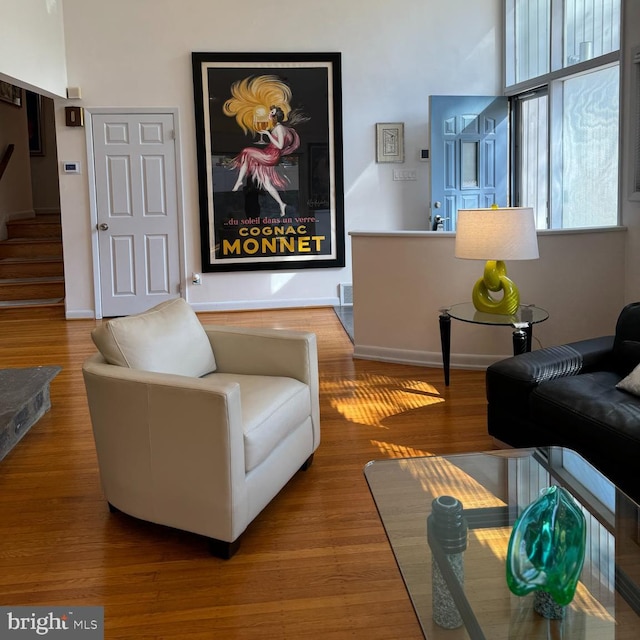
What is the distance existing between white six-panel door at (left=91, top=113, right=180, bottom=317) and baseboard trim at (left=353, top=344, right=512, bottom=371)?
8.97ft

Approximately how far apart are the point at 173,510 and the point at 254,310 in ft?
15.8

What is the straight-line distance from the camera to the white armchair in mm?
2539

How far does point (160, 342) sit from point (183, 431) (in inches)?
21.1

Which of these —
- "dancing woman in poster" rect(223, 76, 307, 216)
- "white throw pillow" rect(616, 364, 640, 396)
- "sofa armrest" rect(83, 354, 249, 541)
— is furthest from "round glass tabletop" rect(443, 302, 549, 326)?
"dancing woman in poster" rect(223, 76, 307, 216)

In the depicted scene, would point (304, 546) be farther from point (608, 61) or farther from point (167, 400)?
point (608, 61)

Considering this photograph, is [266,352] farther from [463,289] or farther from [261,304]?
[261,304]

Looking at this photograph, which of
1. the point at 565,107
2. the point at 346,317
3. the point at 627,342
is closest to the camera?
the point at 627,342

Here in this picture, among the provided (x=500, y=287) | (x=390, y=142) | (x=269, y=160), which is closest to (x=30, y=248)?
(x=269, y=160)

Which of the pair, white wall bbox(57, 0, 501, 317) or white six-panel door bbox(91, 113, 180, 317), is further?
white six-panel door bbox(91, 113, 180, 317)

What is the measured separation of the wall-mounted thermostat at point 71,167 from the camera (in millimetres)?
7052

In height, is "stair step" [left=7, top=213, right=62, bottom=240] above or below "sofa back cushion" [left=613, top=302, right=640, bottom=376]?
above

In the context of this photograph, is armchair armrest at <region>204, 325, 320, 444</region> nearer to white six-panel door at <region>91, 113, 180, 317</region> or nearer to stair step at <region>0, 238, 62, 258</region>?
white six-panel door at <region>91, 113, 180, 317</region>

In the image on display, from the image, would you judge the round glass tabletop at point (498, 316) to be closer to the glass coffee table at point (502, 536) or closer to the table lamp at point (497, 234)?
the table lamp at point (497, 234)

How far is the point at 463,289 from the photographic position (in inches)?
194
